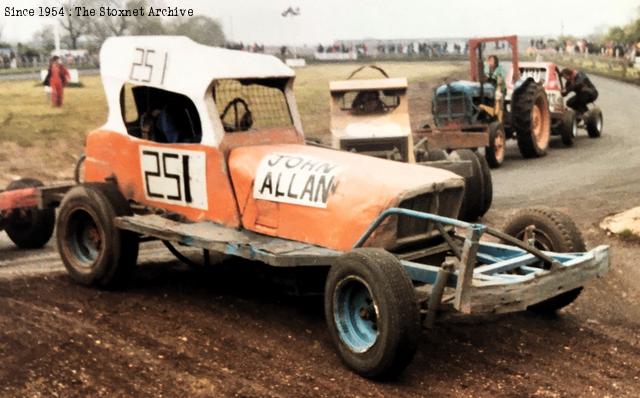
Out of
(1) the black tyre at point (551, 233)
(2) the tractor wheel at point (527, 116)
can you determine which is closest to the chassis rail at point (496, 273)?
(1) the black tyre at point (551, 233)

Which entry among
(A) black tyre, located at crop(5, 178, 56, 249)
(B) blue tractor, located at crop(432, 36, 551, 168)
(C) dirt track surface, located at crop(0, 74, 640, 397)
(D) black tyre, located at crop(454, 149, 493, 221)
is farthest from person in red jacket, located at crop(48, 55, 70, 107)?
(D) black tyre, located at crop(454, 149, 493, 221)

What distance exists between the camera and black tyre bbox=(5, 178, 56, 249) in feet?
31.2

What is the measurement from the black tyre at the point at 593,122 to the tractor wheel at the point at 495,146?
4.34 meters

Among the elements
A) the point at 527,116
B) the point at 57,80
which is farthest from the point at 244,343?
the point at 57,80

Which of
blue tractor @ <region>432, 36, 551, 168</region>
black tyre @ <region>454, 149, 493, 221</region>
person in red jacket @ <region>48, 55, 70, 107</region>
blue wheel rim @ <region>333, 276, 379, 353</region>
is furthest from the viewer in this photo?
person in red jacket @ <region>48, 55, 70, 107</region>

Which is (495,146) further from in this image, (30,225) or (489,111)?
(30,225)

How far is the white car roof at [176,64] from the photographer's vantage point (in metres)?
7.21

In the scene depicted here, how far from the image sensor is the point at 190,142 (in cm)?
743

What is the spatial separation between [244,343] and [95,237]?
2.11 m

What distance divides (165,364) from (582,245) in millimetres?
3278

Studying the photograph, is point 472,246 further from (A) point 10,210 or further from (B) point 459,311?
(A) point 10,210

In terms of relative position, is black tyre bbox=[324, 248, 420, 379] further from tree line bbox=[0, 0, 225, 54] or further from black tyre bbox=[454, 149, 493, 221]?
tree line bbox=[0, 0, 225, 54]

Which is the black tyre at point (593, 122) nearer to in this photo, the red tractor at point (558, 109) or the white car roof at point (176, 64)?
the red tractor at point (558, 109)

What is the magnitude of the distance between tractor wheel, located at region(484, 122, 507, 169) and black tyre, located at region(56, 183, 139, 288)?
9648 mm
